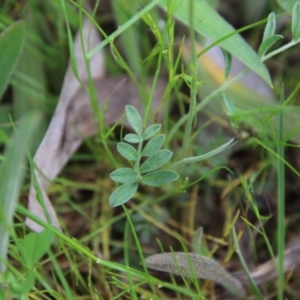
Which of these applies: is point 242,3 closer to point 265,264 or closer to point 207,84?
point 207,84

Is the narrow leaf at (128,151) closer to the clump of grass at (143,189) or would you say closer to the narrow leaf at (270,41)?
the clump of grass at (143,189)

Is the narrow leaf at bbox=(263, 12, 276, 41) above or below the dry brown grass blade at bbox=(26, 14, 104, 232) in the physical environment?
above

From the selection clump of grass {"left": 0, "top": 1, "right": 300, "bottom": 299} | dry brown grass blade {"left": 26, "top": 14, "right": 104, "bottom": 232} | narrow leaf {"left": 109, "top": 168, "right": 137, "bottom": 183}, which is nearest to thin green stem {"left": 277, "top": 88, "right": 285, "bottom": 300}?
clump of grass {"left": 0, "top": 1, "right": 300, "bottom": 299}

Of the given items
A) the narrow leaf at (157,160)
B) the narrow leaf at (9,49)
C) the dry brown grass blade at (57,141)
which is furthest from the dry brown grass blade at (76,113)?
the narrow leaf at (157,160)

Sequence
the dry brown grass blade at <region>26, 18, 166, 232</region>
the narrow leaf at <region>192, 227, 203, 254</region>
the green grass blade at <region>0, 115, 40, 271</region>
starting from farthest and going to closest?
the dry brown grass blade at <region>26, 18, 166, 232</region> < the narrow leaf at <region>192, 227, 203, 254</region> < the green grass blade at <region>0, 115, 40, 271</region>

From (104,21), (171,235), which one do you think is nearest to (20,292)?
(171,235)

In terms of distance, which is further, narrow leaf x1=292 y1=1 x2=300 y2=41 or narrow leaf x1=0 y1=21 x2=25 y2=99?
narrow leaf x1=0 y1=21 x2=25 y2=99

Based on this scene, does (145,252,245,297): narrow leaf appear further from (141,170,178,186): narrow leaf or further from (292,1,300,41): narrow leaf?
(292,1,300,41): narrow leaf
